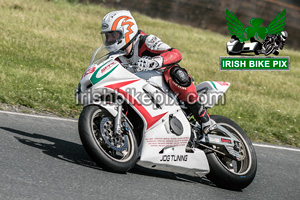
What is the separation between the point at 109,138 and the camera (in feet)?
15.2

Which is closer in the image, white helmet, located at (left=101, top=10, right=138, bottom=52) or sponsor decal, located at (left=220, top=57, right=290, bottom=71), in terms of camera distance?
white helmet, located at (left=101, top=10, right=138, bottom=52)

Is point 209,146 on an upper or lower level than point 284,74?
lower

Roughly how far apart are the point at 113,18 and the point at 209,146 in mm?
1802

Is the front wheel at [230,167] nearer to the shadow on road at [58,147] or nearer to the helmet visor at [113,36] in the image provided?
the shadow on road at [58,147]

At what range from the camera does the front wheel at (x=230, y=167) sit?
5.17 metres

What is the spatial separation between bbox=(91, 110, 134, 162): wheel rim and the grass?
10.1ft

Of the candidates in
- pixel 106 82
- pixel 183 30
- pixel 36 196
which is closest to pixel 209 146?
pixel 106 82

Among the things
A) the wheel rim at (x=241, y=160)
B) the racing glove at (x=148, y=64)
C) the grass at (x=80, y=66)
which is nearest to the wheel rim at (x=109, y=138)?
the racing glove at (x=148, y=64)

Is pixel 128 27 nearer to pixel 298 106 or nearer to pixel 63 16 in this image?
pixel 298 106

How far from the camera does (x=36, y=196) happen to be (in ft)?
12.7

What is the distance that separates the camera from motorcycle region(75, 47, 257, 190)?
15.2 feet

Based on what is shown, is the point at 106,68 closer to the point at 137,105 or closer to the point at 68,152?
the point at 137,105

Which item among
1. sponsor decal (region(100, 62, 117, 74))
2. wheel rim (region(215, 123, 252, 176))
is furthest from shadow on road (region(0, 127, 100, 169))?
wheel rim (region(215, 123, 252, 176))

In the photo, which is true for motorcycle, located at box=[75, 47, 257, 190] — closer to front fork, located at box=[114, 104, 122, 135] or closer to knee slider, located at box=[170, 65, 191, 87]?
front fork, located at box=[114, 104, 122, 135]
